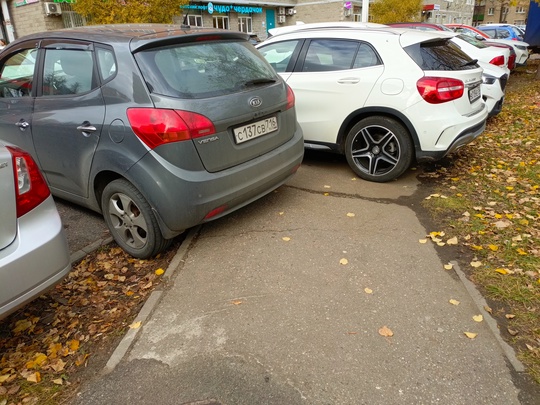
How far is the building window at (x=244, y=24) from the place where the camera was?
26000 mm

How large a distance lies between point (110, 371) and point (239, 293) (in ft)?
3.20

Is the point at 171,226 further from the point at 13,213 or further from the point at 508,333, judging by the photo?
the point at 508,333

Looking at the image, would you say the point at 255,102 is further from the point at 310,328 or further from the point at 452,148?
the point at 452,148

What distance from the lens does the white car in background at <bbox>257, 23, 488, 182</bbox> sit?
14.1 ft

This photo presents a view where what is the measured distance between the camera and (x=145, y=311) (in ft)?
9.12

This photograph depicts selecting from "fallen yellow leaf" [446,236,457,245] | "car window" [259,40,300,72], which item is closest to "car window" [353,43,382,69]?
"car window" [259,40,300,72]

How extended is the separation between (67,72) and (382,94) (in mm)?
3150

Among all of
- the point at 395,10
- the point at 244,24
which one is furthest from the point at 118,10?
the point at 395,10

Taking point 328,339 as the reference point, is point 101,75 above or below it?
above

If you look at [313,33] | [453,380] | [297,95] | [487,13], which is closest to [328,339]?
[453,380]

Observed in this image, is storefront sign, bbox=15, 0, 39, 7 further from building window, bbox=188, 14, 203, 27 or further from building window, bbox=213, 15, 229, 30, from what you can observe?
building window, bbox=213, 15, 229, 30

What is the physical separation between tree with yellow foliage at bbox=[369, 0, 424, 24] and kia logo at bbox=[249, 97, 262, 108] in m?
23.8

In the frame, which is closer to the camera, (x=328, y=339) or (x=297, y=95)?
(x=328, y=339)

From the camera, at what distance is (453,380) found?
2.16m
